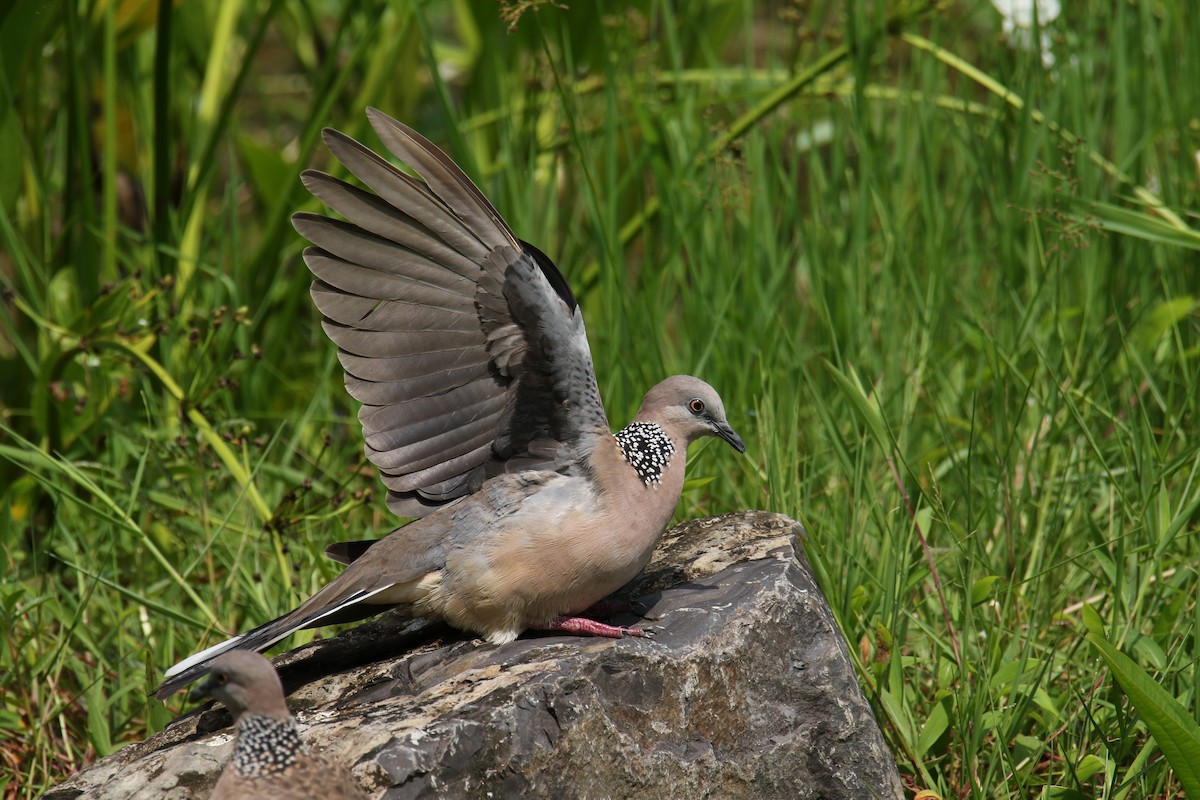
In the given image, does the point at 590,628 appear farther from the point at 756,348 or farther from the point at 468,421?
the point at 756,348

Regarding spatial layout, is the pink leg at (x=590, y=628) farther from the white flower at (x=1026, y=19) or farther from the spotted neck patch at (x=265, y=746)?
the white flower at (x=1026, y=19)

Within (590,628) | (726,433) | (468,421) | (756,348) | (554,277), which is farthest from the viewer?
(756,348)

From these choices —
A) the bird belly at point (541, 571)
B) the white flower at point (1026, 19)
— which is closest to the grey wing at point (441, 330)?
the bird belly at point (541, 571)

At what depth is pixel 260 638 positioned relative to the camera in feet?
10.4

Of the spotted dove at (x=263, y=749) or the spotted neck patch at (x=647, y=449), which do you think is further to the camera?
the spotted neck patch at (x=647, y=449)

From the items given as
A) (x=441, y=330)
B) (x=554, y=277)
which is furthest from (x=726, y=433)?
(x=441, y=330)

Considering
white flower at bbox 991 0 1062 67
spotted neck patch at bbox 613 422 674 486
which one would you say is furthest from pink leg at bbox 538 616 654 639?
white flower at bbox 991 0 1062 67

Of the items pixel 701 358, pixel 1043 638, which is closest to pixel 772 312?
pixel 701 358

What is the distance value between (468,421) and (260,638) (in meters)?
0.77

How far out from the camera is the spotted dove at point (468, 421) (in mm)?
3197

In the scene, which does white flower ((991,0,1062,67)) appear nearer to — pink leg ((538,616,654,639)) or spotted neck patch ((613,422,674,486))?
spotted neck patch ((613,422,674,486))

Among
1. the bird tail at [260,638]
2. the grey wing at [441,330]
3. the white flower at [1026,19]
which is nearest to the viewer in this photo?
the bird tail at [260,638]

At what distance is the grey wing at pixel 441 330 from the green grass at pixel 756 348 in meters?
0.54

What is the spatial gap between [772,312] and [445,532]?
178 centimetres
